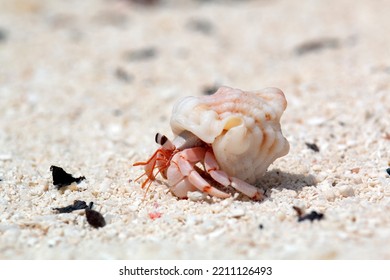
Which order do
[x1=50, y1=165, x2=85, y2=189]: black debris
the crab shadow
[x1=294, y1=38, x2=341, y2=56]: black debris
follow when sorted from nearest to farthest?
1. the crab shadow
2. [x1=50, y1=165, x2=85, y2=189]: black debris
3. [x1=294, y1=38, x2=341, y2=56]: black debris

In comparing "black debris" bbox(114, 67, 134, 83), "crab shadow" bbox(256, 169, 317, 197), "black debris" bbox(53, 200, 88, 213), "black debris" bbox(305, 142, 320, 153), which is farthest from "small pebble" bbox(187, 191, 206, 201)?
"black debris" bbox(114, 67, 134, 83)

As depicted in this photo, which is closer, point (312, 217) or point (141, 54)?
point (312, 217)

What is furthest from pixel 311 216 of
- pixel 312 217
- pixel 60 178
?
pixel 60 178

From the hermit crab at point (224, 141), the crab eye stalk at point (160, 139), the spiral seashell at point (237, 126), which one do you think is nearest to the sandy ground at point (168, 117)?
the hermit crab at point (224, 141)

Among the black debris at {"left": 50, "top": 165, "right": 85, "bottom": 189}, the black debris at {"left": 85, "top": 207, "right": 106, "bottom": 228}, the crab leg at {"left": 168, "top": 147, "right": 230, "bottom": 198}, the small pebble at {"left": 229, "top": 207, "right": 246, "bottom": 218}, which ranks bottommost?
the black debris at {"left": 85, "top": 207, "right": 106, "bottom": 228}

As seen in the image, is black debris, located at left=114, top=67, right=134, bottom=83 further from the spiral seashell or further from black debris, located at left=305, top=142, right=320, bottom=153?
the spiral seashell

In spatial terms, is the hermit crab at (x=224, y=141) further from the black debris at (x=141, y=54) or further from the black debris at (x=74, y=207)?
the black debris at (x=141, y=54)

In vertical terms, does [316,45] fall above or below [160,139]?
above

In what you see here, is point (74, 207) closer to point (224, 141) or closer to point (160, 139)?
point (160, 139)
